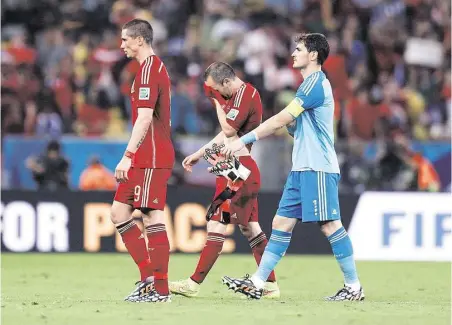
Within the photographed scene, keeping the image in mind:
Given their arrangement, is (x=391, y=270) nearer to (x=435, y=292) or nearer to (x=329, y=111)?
(x=435, y=292)

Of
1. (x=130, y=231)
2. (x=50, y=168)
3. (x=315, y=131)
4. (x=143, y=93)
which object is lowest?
(x=130, y=231)

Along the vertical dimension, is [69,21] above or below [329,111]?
above

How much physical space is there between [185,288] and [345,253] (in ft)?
4.98

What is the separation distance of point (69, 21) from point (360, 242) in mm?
7787

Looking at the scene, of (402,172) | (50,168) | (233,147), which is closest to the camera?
(233,147)

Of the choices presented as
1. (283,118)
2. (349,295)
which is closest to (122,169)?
(283,118)

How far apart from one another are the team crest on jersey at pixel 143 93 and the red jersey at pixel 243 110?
43.2 inches

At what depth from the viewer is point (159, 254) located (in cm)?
998

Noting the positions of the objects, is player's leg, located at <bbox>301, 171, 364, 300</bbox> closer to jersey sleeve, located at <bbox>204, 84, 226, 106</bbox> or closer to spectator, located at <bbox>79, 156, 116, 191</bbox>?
jersey sleeve, located at <bbox>204, 84, 226, 106</bbox>

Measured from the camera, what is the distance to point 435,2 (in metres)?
23.4

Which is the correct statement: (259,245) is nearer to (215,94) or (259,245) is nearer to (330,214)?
(330,214)

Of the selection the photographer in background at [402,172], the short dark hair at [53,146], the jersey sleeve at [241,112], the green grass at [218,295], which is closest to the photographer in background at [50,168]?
the short dark hair at [53,146]

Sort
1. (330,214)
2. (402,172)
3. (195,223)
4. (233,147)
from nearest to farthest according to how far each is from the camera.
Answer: (233,147), (330,214), (195,223), (402,172)

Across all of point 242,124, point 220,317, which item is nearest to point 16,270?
point 242,124
